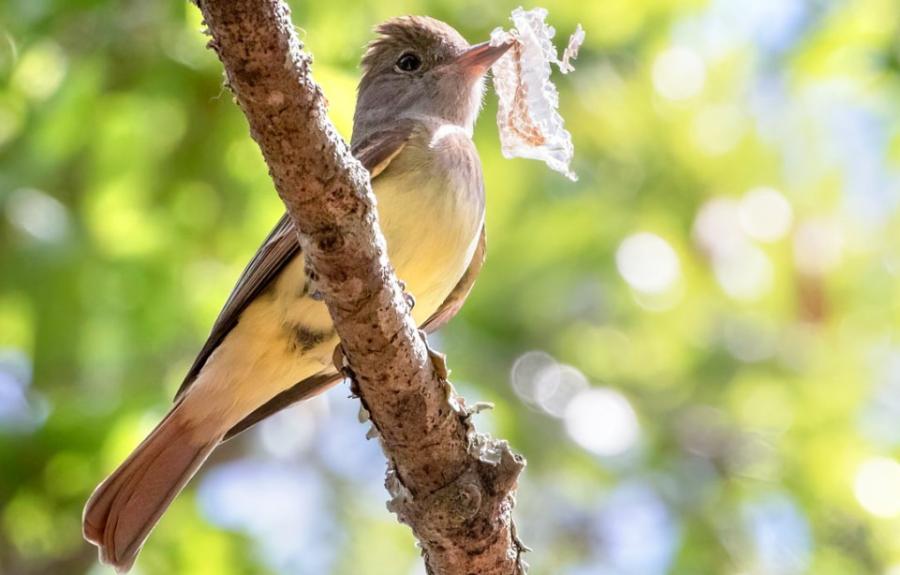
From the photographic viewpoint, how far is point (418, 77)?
16.0ft

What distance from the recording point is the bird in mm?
3871

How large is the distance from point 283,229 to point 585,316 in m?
3.48

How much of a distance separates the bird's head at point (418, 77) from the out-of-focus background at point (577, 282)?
0.15 m

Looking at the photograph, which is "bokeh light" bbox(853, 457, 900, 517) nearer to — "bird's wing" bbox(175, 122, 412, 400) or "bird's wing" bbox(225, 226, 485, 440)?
"bird's wing" bbox(225, 226, 485, 440)

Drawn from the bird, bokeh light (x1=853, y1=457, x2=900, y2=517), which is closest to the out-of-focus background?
bokeh light (x1=853, y1=457, x2=900, y2=517)

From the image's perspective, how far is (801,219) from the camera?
269 inches

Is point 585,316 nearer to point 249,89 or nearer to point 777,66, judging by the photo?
point 777,66

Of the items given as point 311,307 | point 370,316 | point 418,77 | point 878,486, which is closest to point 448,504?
point 370,316

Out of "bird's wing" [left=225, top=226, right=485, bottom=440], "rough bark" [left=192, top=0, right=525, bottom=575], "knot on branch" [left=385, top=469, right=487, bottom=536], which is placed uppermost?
"bird's wing" [left=225, top=226, right=485, bottom=440]

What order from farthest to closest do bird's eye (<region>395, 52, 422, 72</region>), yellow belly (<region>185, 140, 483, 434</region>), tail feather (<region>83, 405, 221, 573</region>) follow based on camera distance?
bird's eye (<region>395, 52, 422, 72</region>) < tail feather (<region>83, 405, 221, 573</region>) < yellow belly (<region>185, 140, 483, 434</region>)

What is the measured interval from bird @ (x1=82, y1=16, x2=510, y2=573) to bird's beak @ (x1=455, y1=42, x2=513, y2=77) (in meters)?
0.01

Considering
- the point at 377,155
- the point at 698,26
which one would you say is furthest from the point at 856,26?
the point at 377,155

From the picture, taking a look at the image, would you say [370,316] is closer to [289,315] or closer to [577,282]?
[289,315]

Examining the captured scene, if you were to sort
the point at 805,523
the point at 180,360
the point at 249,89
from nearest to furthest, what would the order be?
the point at 249,89
the point at 180,360
the point at 805,523
